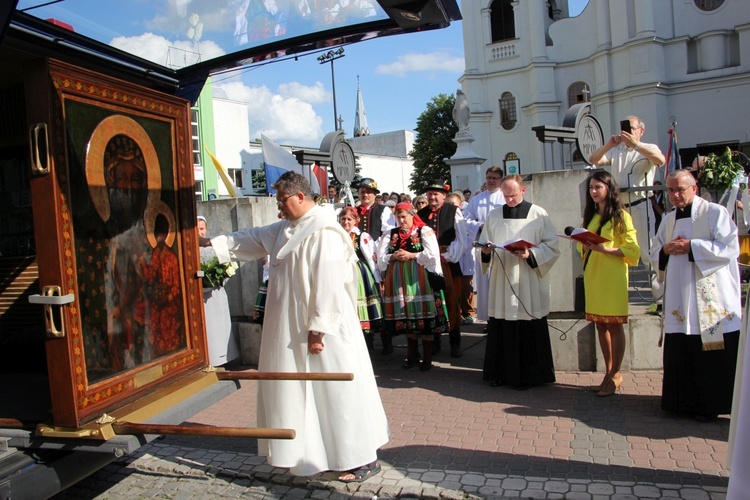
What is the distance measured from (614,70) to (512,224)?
3120cm

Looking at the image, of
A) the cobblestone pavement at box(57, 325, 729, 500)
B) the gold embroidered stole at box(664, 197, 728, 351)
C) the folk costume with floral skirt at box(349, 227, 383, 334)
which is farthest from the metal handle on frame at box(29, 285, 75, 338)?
the gold embroidered stole at box(664, 197, 728, 351)

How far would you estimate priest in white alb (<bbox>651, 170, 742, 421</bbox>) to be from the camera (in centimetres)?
486

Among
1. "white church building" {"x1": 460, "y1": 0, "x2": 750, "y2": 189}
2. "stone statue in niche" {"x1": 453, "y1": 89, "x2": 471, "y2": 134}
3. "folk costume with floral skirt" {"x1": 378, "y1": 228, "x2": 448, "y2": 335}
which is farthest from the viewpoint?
"white church building" {"x1": 460, "y1": 0, "x2": 750, "y2": 189}

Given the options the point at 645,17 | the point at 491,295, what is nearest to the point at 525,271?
the point at 491,295

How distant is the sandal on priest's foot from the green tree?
43.3 m

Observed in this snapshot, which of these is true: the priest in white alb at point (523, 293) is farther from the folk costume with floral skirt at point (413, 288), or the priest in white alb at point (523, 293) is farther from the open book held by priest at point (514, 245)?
the folk costume with floral skirt at point (413, 288)

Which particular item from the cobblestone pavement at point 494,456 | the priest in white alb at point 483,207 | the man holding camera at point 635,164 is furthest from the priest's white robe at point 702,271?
the priest in white alb at point 483,207

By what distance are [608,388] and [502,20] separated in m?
35.4

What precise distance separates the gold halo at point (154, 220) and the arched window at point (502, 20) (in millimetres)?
36362

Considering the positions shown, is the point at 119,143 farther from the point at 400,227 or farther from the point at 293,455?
the point at 400,227

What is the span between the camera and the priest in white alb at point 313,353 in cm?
416

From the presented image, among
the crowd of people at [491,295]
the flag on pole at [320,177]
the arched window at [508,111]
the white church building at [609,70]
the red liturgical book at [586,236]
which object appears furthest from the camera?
the arched window at [508,111]

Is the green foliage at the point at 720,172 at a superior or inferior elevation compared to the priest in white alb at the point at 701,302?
superior

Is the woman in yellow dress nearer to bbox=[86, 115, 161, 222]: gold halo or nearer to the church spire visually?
bbox=[86, 115, 161, 222]: gold halo
